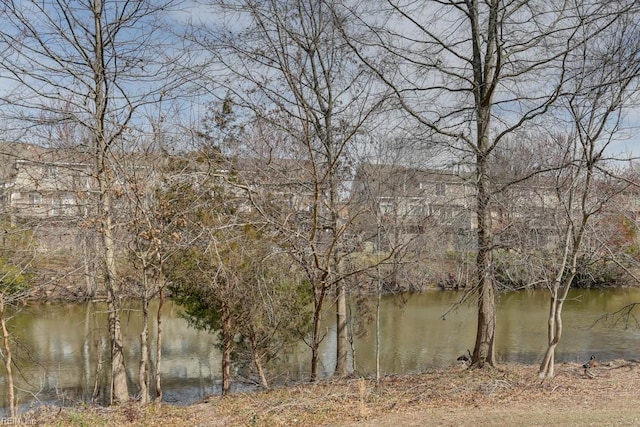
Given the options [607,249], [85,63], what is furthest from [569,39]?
[85,63]

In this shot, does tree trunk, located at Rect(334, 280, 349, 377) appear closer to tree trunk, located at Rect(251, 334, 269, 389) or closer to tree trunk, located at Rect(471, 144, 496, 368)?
tree trunk, located at Rect(251, 334, 269, 389)

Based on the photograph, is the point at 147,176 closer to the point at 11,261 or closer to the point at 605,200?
the point at 11,261

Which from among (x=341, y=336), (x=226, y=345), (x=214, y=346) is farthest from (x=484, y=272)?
(x=214, y=346)

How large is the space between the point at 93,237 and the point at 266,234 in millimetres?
2760

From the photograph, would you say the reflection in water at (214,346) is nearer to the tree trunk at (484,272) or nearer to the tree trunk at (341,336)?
the tree trunk at (341,336)

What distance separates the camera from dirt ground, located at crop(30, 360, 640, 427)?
18.7 ft

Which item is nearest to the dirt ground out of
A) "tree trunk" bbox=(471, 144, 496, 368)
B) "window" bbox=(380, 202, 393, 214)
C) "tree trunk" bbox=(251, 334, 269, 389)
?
"tree trunk" bbox=(471, 144, 496, 368)

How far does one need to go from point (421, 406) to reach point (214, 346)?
567 cm

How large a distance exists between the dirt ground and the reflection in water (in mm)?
2577

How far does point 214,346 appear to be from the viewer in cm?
1105

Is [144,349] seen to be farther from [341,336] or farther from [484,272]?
[341,336]

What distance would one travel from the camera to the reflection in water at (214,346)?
11547 mm

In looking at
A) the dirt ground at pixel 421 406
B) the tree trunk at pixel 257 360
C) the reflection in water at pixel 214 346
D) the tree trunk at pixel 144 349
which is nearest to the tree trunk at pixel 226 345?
the tree trunk at pixel 257 360

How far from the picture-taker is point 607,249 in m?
8.01
